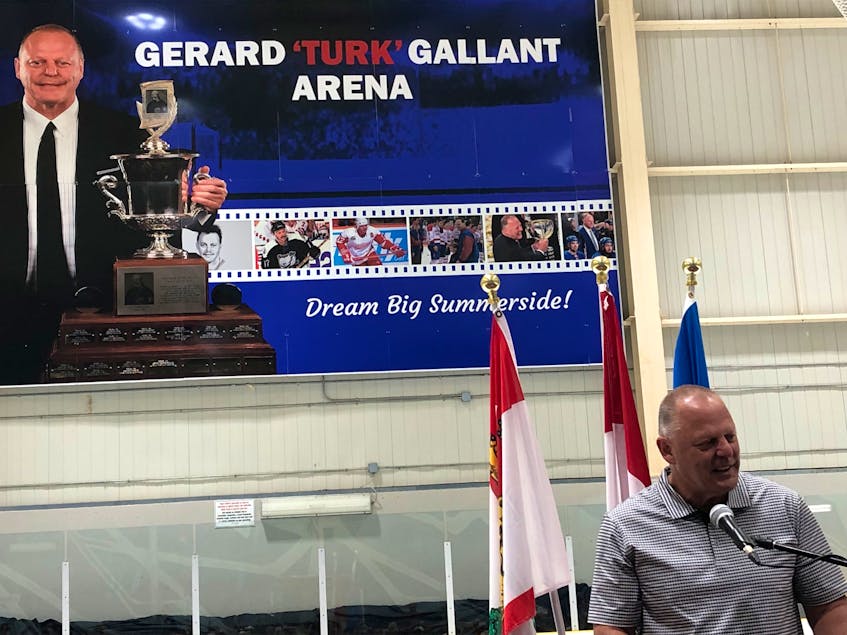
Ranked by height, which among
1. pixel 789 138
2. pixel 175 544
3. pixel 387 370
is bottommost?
pixel 175 544

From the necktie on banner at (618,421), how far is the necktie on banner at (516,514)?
38 cm

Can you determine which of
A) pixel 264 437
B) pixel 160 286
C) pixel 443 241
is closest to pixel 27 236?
pixel 160 286

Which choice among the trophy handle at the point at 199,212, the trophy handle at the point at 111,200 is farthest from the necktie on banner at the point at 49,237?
the trophy handle at the point at 199,212

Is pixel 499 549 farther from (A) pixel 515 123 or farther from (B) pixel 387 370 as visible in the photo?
(A) pixel 515 123

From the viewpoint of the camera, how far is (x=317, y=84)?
10.0 metres

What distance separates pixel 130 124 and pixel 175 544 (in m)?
4.01

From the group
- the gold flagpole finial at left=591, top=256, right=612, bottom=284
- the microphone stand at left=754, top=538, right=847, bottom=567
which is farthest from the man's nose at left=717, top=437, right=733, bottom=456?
the gold flagpole finial at left=591, top=256, right=612, bottom=284

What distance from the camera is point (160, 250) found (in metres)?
9.62

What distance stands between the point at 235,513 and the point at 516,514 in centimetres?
499

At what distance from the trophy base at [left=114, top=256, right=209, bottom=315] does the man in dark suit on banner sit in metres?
0.14

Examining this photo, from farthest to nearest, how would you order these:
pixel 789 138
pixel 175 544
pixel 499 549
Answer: pixel 789 138, pixel 175 544, pixel 499 549

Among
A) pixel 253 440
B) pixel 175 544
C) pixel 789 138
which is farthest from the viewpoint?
pixel 789 138

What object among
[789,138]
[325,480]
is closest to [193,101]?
[325,480]

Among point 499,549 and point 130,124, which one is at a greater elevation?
point 130,124
